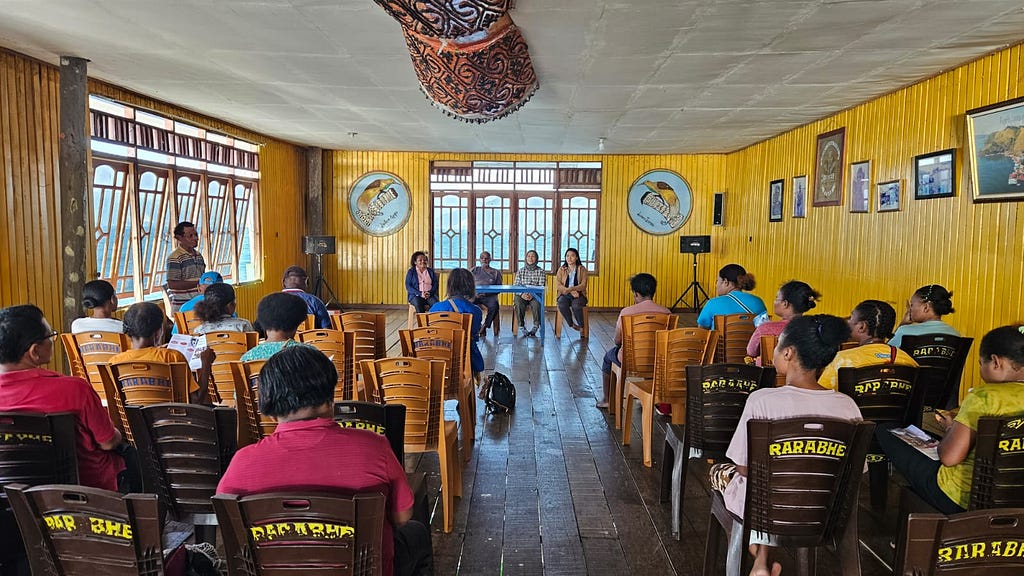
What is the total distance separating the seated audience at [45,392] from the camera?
2.40m

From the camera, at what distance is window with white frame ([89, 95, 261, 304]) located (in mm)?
6832

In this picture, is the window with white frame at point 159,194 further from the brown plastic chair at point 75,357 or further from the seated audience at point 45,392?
the seated audience at point 45,392

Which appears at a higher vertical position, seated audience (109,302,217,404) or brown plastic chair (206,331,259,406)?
seated audience (109,302,217,404)

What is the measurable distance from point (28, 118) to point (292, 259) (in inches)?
254

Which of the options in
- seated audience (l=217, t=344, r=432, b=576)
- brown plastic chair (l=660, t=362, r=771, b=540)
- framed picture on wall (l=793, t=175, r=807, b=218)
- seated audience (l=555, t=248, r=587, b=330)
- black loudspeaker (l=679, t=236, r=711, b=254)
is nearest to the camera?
seated audience (l=217, t=344, r=432, b=576)

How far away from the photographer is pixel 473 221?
1291 cm

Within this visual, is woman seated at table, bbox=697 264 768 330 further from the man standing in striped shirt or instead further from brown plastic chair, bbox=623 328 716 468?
the man standing in striped shirt

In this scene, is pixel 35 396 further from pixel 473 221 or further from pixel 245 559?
pixel 473 221

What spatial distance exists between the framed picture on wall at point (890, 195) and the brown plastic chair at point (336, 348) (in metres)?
5.71

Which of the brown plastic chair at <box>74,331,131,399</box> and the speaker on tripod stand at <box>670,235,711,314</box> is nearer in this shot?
the brown plastic chair at <box>74,331,131,399</box>

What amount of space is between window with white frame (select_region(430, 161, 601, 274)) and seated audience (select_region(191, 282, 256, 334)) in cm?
854

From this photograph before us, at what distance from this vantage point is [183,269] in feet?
21.1

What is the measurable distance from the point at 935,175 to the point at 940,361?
281 centimetres

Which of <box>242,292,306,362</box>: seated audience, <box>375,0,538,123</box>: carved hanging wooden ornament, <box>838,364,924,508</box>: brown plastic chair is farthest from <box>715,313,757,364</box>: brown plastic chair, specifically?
<box>242,292,306,362</box>: seated audience
